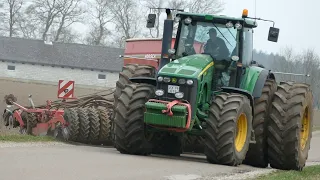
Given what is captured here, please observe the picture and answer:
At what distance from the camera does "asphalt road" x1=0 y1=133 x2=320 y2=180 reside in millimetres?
9055

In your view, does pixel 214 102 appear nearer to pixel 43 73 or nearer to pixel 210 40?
pixel 210 40

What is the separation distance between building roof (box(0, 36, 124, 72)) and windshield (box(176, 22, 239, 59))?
2057 inches

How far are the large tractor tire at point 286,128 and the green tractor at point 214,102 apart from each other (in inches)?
0.8

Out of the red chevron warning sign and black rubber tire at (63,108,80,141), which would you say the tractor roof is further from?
the red chevron warning sign

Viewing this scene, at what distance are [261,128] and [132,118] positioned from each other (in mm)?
2669

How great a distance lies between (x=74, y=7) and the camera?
3073 inches

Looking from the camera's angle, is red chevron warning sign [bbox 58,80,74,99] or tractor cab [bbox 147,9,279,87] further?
red chevron warning sign [bbox 58,80,74,99]

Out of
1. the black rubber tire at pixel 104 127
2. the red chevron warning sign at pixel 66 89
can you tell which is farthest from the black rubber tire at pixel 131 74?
the red chevron warning sign at pixel 66 89

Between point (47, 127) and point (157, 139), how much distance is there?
4606 mm

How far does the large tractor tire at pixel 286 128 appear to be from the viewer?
532 inches

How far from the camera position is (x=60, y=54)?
219ft

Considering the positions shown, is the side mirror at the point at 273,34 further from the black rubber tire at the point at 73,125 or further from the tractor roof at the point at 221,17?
the black rubber tire at the point at 73,125

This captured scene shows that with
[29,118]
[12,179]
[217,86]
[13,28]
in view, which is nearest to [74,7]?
[13,28]

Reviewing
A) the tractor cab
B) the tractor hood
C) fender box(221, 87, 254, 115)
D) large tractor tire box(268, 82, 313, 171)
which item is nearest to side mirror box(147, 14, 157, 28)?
the tractor cab
